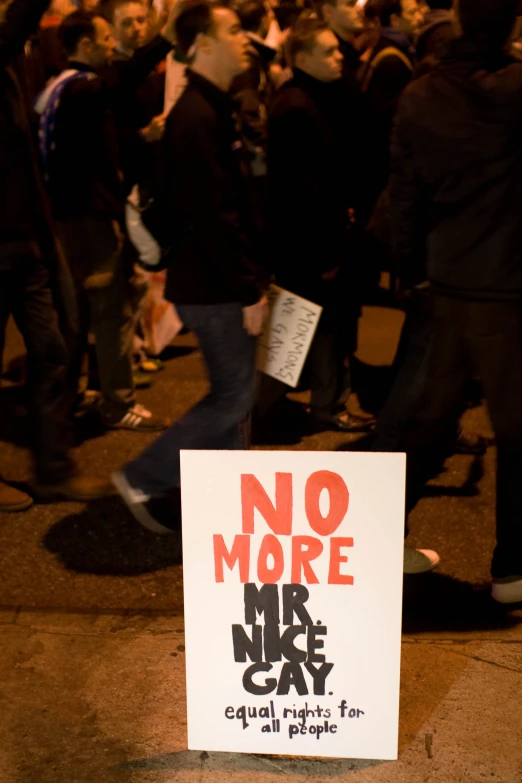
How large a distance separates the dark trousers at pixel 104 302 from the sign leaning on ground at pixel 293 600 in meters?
2.89

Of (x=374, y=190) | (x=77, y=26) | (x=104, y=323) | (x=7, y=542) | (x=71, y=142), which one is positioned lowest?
(x=7, y=542)

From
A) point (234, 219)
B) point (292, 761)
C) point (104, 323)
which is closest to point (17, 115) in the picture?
point (234, 219)

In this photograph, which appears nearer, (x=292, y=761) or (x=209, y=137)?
(x=292, y=761)

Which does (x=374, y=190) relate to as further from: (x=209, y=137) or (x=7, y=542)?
(x=7, y=542)

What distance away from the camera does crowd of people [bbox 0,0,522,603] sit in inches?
134

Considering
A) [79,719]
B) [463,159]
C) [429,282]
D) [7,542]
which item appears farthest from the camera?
[7,542]

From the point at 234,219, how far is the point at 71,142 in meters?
1.36

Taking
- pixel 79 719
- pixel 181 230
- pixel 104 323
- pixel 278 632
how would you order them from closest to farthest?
pixel 278 632 < pixel 79 719 < pixel 181 230 < pixel 104 323

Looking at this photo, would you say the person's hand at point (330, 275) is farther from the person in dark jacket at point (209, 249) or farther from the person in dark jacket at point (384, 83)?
the person in dark jacket at point (209, 249)

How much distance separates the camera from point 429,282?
3637 mm

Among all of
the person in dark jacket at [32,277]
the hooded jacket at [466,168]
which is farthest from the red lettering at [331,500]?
the person in dark jacket at [32,277]

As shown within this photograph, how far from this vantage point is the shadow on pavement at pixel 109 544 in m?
4.02

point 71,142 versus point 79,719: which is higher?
point 71,142

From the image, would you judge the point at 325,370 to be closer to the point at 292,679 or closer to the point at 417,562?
the point at 417,562
